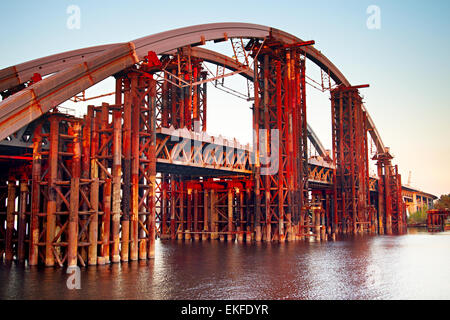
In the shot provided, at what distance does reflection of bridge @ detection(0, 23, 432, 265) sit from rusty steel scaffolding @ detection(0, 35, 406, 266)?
0.15m

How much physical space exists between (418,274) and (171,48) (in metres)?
30.9

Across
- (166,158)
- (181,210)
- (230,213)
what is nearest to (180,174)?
(181,210)

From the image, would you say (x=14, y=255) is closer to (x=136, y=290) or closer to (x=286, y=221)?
(x=136, y=290)

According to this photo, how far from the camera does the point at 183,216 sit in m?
73.5

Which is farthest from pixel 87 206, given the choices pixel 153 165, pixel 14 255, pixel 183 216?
pixel 183 216

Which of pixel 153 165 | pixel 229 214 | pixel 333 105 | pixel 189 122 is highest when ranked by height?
pixel 333 105

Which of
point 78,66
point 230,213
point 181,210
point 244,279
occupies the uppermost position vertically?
point 78,66

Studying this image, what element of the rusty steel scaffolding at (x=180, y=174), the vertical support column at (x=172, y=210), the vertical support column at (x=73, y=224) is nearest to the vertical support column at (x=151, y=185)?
the rusty steel scaffolding at (x=180, y=174)

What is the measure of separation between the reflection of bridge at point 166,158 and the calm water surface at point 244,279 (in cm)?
383

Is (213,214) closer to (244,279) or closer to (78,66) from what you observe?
(78,66)

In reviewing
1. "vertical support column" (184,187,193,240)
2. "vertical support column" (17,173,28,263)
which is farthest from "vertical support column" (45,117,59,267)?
"vertical support column" (184,187,193,240)

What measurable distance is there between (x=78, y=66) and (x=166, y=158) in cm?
2128

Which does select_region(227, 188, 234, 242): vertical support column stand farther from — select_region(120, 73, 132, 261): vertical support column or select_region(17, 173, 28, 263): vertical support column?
select_region(17, 173, 28, 263): vertical support column

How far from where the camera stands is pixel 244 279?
31.7 metres
